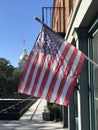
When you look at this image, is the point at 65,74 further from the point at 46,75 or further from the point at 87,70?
the point at 87,70

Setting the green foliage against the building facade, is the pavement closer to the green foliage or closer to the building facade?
the building facade

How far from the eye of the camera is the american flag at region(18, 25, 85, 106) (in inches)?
328

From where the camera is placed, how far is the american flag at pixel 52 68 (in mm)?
8328

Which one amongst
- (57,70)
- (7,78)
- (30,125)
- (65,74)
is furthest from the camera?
(7,78)

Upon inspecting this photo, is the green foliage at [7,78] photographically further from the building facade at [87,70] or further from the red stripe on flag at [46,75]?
the red stripe on flag at [46,75]

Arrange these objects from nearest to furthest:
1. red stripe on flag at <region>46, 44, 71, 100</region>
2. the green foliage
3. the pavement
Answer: red stripe on flag at <region>46, 44, 71, 100</region>
the pavement
the green foliage

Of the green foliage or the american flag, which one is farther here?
the green foliage

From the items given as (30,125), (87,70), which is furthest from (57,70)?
(30,125)

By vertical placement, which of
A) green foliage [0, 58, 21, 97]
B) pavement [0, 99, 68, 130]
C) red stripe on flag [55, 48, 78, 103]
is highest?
green foliage [0, 58, 21, 97]

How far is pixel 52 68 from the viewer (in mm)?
8570

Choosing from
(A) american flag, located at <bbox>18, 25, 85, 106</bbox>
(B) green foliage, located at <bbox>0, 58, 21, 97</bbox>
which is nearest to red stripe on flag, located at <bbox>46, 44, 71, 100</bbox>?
(A) american flag, located at <bbox>18, 25, 85, 106</bbox>

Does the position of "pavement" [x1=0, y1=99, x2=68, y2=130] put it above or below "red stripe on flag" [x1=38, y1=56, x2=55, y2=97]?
below

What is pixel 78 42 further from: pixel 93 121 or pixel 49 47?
pixel 49 47

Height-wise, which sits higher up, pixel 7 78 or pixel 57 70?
pixel 7 78
